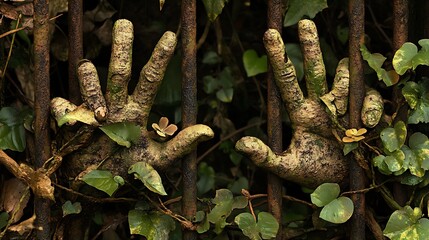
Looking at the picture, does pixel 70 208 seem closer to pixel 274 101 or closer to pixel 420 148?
pixel 274 101

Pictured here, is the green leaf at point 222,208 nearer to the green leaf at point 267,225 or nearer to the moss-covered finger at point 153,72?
the green leaf at point 267,225

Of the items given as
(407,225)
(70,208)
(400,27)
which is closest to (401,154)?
(407,225)

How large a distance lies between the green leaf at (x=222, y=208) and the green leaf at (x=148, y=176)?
0.11 m

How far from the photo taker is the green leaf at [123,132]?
1.22m

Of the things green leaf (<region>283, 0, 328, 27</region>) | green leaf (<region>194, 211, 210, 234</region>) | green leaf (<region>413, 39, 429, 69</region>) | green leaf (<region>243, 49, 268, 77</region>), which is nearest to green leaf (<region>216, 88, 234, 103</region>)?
green leaf (<region>243, 49, 268, 77</region>)

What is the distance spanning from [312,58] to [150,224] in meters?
0.39

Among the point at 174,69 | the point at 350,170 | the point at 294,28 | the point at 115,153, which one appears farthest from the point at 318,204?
the point at 294,28

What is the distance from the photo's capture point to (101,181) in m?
1.21

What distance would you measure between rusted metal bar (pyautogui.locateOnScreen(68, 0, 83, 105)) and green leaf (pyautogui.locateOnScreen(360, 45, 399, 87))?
1.58ft

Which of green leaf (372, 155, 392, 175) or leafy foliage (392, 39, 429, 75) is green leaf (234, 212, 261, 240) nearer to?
green leaf (372, 155, 392, 175)

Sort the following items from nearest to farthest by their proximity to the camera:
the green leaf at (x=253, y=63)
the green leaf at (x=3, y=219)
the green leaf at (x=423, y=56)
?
1. the green leaf at (x=423, y=56)
2. the green leaf at (x=3, y=219)
3. the green leaf at (x=253, y=63)

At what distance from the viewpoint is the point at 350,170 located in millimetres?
1289

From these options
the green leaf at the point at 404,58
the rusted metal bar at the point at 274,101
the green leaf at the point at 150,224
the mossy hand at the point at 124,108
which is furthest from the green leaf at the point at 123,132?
the green leaf at the point at 404,58

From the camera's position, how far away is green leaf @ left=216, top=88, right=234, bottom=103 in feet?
5.20
